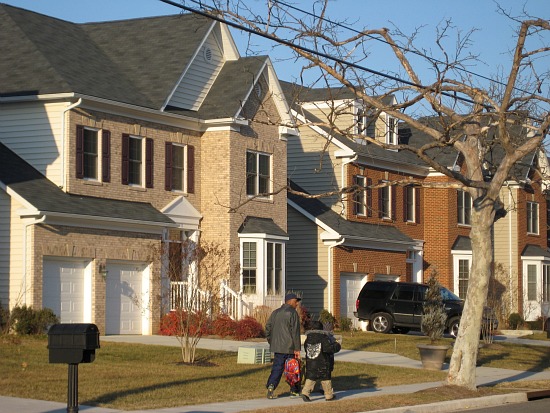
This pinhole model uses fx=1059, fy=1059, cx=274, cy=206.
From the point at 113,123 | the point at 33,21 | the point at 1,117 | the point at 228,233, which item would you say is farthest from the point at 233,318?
the point at 33,21

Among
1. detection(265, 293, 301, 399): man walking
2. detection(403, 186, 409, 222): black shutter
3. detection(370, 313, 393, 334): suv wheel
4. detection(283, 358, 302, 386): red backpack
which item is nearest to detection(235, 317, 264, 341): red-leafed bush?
detection(370, 313, 393, 334): suv wheel

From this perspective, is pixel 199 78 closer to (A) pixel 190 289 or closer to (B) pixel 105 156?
(B) pixel 105 156

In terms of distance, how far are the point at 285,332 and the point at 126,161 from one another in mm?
14697

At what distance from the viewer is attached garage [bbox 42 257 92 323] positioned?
28016mm

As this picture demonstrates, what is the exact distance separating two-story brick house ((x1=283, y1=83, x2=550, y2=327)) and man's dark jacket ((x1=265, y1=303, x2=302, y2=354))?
16635 millimetres

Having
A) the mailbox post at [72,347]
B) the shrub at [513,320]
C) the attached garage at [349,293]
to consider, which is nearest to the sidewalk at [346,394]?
the mailbox post at [72,347]

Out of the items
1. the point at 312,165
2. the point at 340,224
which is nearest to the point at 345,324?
the point at 340,224

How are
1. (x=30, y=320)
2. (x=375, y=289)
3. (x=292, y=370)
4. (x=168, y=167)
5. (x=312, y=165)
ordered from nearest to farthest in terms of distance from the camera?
(x=292, y=370) < (x=30, y=320) < (x=168, y=167) < (x=375, y=289) < (x=312, y=165)

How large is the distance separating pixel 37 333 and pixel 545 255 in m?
31.3

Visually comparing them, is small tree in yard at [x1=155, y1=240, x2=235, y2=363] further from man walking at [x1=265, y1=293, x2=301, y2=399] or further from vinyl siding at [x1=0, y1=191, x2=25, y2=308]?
man walking at [x1=265, y1=293, x2=301, y2=399]

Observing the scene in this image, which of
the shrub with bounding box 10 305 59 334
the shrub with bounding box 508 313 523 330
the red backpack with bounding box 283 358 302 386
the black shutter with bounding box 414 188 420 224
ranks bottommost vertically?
the shrub with bounding box 508 313 523 330

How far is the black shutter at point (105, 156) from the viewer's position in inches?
1200

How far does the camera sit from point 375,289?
38.5 meters

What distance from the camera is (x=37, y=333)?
2689 centimetres
